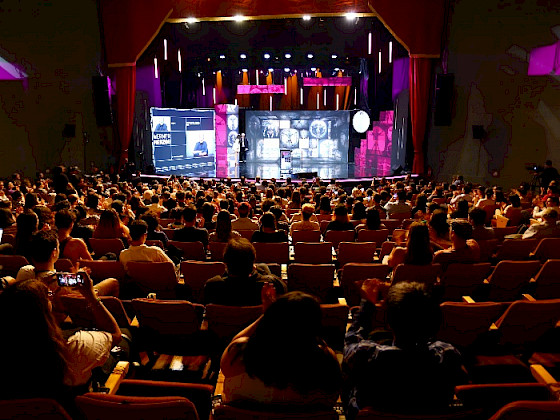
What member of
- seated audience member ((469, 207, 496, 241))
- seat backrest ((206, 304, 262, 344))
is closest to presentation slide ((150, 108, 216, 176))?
seated audience member ((469, 207, 496, 241))

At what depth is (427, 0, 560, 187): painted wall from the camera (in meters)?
12.8

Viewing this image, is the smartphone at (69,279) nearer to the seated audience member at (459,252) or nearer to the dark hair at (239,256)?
the dark hair at (239,256)

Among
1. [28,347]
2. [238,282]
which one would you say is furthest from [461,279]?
[28,347]

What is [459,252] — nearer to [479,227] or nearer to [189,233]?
[479,227]

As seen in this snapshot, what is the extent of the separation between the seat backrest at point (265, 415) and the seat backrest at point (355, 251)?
135 inches

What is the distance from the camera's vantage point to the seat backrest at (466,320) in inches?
119

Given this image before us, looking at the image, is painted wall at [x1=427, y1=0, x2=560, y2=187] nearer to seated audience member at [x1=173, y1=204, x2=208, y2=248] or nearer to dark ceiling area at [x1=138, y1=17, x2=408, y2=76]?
dark ceiling area at [x1=138, y1=17, x2=408, y2=76]

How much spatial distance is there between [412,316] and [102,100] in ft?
51.1

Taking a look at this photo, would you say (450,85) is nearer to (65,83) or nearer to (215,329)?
(65,83)

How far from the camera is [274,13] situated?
46.2 feet

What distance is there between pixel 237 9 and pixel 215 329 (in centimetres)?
1285

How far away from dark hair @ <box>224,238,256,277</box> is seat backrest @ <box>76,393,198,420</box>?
4.88 feet

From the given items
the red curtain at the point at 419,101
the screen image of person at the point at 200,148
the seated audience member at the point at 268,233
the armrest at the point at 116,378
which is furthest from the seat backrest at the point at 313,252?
the screen image of person at the point at 200,148

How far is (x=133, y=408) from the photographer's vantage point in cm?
180
